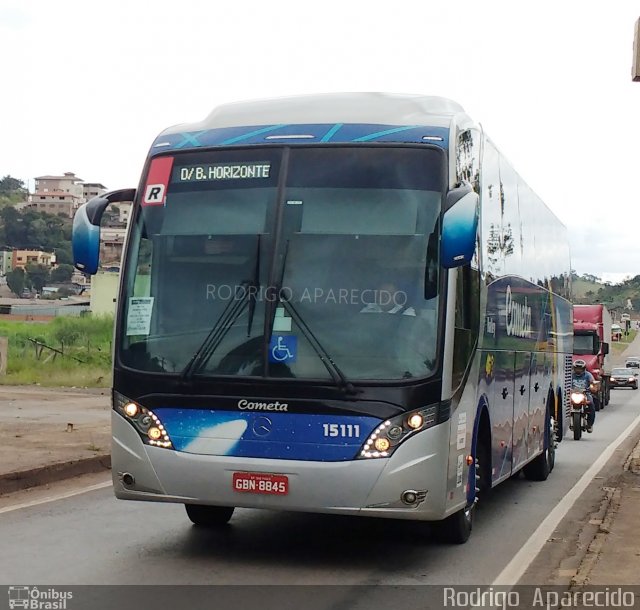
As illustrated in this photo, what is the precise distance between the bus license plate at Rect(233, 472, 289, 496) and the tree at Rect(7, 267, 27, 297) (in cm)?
13344

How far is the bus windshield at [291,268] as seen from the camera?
26.5ft

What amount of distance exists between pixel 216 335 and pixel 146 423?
33.2 inches

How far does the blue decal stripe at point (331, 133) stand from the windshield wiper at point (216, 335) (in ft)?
4.29

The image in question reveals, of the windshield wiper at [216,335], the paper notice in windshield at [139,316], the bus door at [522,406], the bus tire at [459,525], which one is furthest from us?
the bus door at [522,406]

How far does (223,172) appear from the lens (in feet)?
28.2

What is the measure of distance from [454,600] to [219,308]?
8.66 feet

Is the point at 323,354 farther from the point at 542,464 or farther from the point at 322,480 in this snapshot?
the point at 542,464

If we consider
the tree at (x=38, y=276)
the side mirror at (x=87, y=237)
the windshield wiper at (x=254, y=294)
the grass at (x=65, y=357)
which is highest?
the tree at (x=38, y=276)

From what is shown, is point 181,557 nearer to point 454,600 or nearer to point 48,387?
point 454,600

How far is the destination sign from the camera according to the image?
852 centimetres

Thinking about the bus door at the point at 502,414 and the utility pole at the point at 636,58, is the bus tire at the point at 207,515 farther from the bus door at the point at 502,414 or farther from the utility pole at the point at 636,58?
the utility pole at the point at 636,58

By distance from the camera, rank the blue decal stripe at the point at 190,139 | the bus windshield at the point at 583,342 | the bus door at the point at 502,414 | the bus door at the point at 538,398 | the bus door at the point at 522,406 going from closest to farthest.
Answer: the blue decal stripe at the point at 190,139 → the bus door at the point at 502,414 → the bus door at the point at 522,406 → the bus door at the point at 538,398 → the bus windshield at the point at 583,342

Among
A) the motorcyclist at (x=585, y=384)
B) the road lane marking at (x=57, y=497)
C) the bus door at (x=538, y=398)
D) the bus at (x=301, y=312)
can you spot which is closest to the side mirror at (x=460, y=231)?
the bus at (x=301, y=312)

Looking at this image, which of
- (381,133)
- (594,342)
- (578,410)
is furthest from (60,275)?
(381,133)
